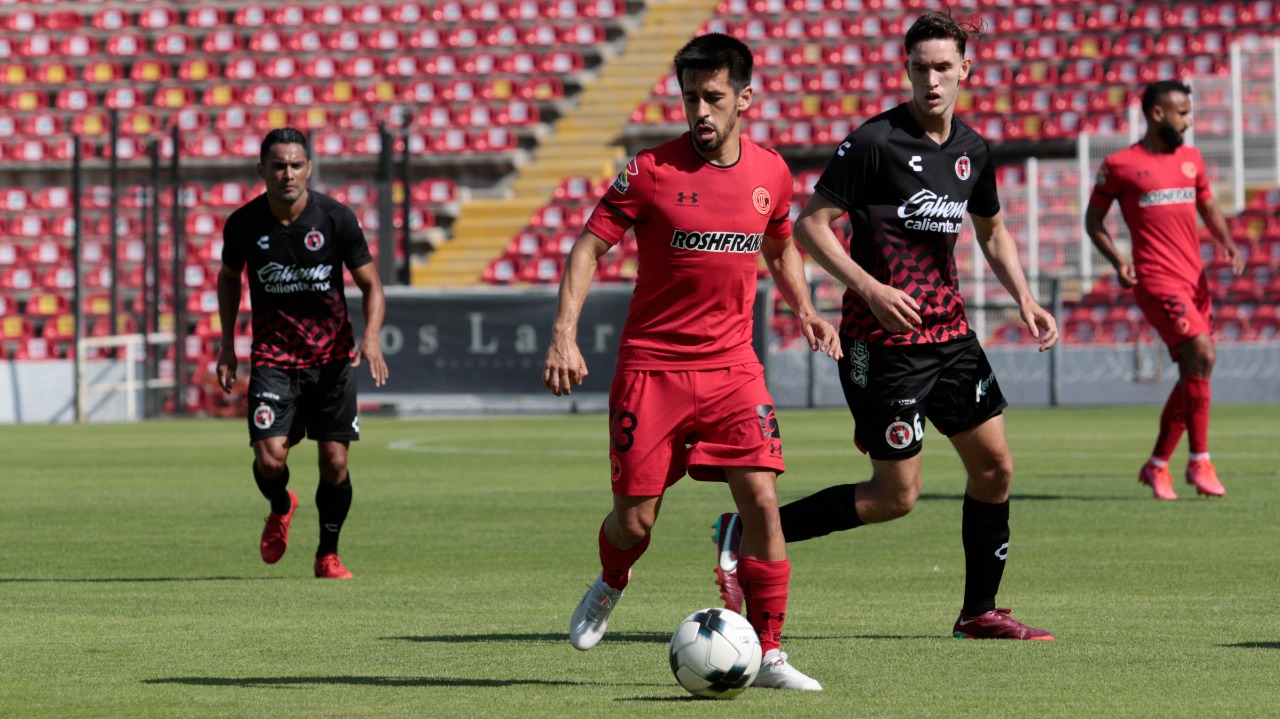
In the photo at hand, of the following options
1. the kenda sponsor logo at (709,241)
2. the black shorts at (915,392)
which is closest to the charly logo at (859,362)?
the black shorts at (915,392)

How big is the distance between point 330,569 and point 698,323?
3.55 metres

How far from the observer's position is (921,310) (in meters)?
6.36

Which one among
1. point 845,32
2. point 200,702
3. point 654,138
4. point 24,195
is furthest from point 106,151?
point 200,702

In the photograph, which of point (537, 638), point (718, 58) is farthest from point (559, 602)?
point (718, 58)

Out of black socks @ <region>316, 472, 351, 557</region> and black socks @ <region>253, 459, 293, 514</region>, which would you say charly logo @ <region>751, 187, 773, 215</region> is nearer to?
black socks @ <region>316, 472, 351, 557</region>

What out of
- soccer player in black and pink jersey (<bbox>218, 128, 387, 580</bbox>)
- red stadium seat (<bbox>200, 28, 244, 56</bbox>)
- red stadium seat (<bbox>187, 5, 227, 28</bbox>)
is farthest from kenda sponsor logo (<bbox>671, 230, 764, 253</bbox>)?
red stadium seat (<bbox>187, 5, 227, 28</bbox>)

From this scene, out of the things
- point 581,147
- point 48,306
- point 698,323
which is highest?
point 581,147

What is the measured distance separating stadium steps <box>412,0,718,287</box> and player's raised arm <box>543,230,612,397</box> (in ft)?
82.7

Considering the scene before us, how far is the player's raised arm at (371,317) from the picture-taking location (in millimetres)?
8742

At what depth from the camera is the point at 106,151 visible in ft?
109

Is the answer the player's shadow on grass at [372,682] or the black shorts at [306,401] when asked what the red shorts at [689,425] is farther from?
the black shorts at [306,401]

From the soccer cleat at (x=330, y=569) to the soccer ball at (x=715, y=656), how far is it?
373cm

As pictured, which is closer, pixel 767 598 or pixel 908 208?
pixel 767 598

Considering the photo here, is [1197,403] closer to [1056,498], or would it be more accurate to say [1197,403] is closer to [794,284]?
[1056,498]
